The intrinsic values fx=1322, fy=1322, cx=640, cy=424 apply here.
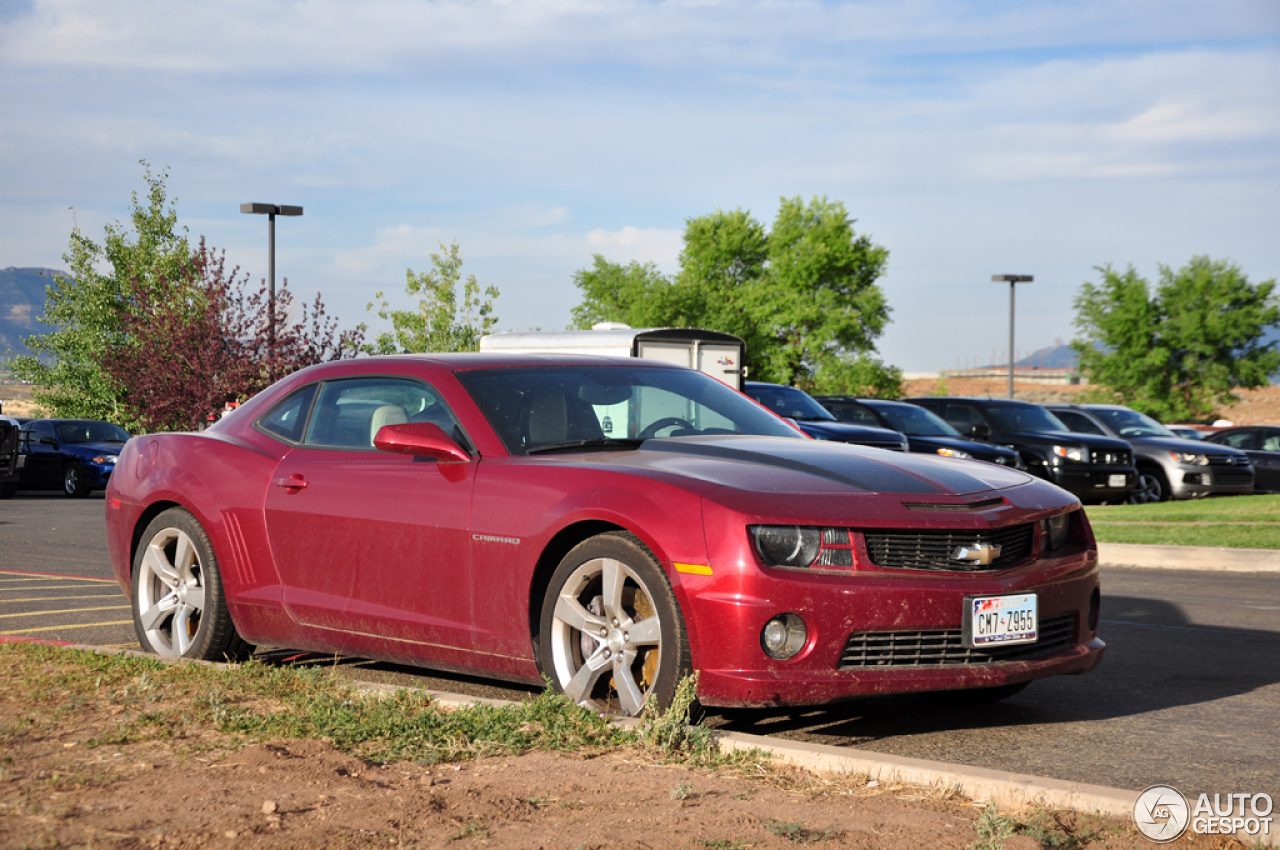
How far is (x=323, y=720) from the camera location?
181 inches

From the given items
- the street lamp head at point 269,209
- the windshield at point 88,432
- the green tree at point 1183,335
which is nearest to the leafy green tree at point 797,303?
the green tree at point 1183,335

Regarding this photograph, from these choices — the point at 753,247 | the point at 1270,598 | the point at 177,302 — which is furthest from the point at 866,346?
the point at 1270,598

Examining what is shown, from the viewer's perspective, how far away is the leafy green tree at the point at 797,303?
224 ft

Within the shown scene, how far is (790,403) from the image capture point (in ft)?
66.3

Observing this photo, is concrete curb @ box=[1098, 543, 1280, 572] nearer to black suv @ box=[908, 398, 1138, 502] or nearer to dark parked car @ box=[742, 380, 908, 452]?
dark parked car @ box=[742, 380, 908, 452]

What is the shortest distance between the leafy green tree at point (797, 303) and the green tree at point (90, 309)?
29514mm

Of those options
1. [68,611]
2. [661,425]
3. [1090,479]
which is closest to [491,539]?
[661,425]

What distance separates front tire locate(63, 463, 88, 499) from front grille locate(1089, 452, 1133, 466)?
18514 mm

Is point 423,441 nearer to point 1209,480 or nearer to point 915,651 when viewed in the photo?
point 915,651

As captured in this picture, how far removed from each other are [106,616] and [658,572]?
4834 millimetres

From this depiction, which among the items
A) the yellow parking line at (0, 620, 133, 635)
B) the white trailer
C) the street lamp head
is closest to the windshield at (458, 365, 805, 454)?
the yellow parking line at (0, 620, 133, 635)

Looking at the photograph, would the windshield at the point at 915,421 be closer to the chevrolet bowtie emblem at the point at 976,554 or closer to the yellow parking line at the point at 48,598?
the yellow parking line at the point at 48,598

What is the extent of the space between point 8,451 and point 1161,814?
23.7m

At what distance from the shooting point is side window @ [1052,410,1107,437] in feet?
78.1
